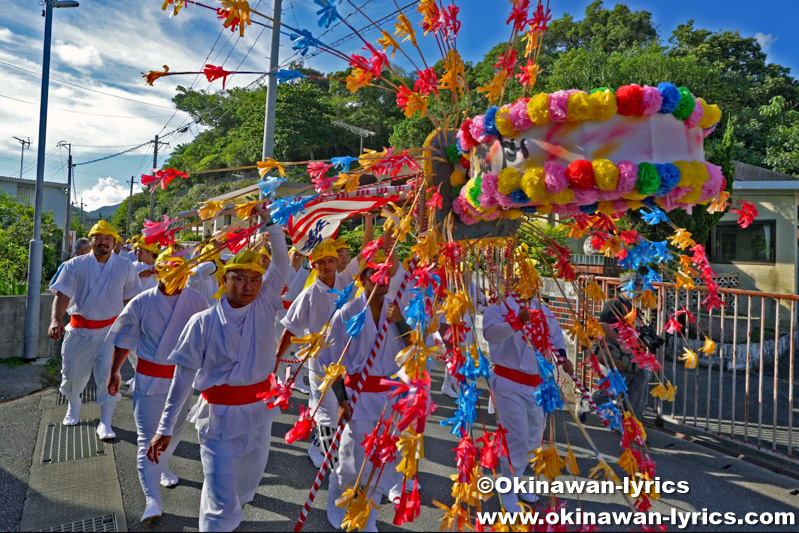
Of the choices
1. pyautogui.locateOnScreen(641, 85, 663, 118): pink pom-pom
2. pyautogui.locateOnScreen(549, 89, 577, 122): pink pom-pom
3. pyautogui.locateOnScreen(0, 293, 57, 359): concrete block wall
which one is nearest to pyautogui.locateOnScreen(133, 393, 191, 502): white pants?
pyautogui.locateOnScreen(549, 89, 577, 122): pink pom-pom

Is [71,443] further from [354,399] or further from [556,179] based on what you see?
[556,179]

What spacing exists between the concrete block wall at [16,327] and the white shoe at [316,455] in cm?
535

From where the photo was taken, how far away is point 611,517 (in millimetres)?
3631

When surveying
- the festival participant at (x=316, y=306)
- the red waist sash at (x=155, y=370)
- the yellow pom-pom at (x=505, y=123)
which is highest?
the yellow pom-pom at (x=505, y=123)

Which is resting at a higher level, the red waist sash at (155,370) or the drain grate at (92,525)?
the red waist sash at (155,370)

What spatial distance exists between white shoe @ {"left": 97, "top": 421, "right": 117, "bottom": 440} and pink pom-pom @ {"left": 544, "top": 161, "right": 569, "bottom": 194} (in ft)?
16.1

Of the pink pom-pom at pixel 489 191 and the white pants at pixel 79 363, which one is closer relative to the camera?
the pink pom-pom at pixel 489 191

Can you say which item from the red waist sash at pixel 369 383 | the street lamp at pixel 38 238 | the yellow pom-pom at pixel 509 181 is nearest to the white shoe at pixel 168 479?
the red waist sash at pixel 369 383

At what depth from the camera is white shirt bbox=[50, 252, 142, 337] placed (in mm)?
5289

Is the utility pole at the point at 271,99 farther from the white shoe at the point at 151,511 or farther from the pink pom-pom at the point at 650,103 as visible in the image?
the pink pom-pom at the point at 650,103

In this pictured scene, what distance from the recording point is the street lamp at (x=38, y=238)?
7.55 metres

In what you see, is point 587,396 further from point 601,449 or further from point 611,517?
point 601,449

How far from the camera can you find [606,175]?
1.75 m

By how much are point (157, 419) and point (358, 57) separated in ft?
10.1
